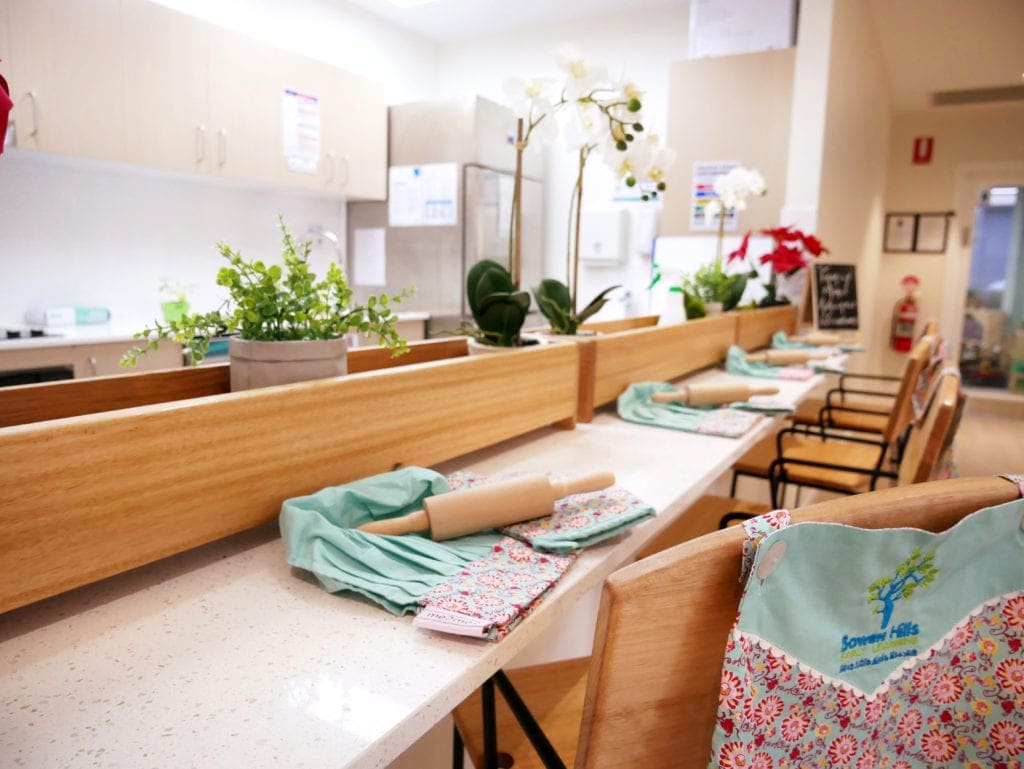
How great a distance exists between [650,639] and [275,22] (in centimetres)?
495

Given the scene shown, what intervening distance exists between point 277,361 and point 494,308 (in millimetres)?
557

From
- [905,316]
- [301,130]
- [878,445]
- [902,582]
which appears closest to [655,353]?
[878,445]

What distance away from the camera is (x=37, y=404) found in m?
0.84

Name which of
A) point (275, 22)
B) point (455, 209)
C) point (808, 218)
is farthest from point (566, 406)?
point (275, 22)

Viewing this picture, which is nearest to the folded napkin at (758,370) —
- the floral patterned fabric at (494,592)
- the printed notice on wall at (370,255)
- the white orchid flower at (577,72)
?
the white orchid flower at (577,72)

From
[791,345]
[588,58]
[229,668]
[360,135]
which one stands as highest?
[588,58]

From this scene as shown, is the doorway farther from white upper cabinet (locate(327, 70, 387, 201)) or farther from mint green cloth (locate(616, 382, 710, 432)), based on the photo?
mint green cloth (locate(616, 382, 710, 432))

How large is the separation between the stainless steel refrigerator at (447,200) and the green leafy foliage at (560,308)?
292 centimetres

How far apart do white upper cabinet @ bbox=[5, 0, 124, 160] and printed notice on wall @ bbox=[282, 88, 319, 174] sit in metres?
0.99

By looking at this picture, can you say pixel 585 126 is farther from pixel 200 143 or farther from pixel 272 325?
pixel 200 143

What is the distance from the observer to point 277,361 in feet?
3.10

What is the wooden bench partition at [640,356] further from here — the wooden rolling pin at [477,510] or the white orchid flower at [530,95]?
the wooden rolling pin at [477,510]

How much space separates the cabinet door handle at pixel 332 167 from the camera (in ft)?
14.6

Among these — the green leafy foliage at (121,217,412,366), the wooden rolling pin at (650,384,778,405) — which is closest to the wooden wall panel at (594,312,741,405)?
the wooden rolling pin at (650,384,778,405)
